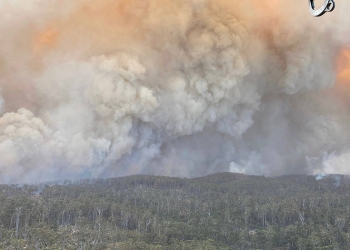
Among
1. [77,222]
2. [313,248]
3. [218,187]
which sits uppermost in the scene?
[218,187]

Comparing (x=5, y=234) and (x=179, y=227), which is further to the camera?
(x=179, y=227)

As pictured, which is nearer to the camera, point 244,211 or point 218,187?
point 244,211

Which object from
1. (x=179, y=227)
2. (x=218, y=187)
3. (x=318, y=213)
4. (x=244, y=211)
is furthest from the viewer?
(x=218, y=187)

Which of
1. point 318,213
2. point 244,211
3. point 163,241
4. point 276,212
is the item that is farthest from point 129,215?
point 318,213

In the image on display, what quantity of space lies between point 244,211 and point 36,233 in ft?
196

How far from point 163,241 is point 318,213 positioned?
50769mm

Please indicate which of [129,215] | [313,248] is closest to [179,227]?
[129,215]

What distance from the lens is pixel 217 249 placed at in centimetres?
5159

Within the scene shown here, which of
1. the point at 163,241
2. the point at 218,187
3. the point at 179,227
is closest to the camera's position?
the point at 163,241

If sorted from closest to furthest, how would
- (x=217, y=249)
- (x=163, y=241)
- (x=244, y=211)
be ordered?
(x=217, y=249)
(x=163, y=241)
(x=244, y=211)

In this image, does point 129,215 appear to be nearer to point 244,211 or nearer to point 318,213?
point 244,211

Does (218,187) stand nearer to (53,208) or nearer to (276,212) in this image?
(276,212)

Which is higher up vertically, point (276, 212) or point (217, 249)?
point (276, 212)

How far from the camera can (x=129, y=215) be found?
73.9 meters
